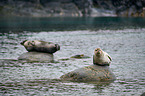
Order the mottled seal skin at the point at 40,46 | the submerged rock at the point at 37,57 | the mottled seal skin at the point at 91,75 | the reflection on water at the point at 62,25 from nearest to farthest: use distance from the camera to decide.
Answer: the mottled seal skin at the point at 91,75 → the submerged rock at the point at 37,57 → the mottled seal skin at the point at 40,46 → the reflection on water at the point at 62,25

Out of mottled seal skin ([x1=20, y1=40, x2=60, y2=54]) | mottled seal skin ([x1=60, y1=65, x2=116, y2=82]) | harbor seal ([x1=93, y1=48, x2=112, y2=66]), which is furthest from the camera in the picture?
mottled seal skin ([x1=20, y1=40, x2=60, y2=54])

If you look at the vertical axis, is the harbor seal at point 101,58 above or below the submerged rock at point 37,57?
above

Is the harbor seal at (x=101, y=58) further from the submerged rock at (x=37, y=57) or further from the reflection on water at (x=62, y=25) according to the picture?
the reflection on water at (x=62, y=25)

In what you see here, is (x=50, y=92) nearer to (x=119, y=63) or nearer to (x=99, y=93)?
(x=99, y=93)

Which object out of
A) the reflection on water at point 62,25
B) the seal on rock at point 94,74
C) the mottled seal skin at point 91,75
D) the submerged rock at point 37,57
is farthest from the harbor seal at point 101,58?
the reflection on water at point 62,25

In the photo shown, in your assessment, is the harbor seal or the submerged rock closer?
the harbor seal

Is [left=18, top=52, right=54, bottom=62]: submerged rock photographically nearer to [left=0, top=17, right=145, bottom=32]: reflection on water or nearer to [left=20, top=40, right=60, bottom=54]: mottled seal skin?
[left=20, top=40, right=60, bottom=54]: mottled seal skin

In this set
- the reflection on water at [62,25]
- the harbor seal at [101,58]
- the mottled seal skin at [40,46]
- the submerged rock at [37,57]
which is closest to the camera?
the harbor seal at [101,58]

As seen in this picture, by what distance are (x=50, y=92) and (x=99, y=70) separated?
518cm

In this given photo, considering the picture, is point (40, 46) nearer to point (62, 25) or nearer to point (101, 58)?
point (101, 58)

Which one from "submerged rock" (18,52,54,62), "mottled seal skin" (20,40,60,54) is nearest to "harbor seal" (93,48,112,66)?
"submerged rock" (18,52,54,62)

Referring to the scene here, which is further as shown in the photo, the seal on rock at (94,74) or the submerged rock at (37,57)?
the submerged rock at (37,57)

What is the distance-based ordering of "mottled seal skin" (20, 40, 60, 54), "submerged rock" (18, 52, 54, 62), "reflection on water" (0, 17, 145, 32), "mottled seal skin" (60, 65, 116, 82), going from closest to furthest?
"mottled seal skin" (60, 65, 116, 82) → "submerged rock" (18, 52, 54, 62) → "mottled seal skin" (20, 40, 60, 54) → "reflection on water" (0, 17, 145, 32)

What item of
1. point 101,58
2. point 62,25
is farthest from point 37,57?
point 62,25
